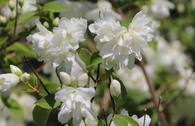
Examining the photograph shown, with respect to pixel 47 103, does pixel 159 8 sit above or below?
below

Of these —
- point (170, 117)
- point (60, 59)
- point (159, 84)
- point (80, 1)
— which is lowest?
point (170, 117)

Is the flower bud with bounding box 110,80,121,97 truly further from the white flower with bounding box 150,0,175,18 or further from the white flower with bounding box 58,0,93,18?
the white flower with bounding box 150,0,175,18

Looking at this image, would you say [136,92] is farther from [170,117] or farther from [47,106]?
[47,106]

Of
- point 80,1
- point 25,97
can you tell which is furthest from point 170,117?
point 80,1

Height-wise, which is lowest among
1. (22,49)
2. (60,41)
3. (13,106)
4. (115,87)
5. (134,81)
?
(134,81)

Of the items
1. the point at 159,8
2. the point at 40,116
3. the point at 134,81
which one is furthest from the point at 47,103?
the point at 134,81

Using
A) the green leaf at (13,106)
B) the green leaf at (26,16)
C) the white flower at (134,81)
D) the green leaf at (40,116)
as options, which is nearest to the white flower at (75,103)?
the green leaf at (40,116)

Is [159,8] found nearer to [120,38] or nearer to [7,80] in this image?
[120,38]
